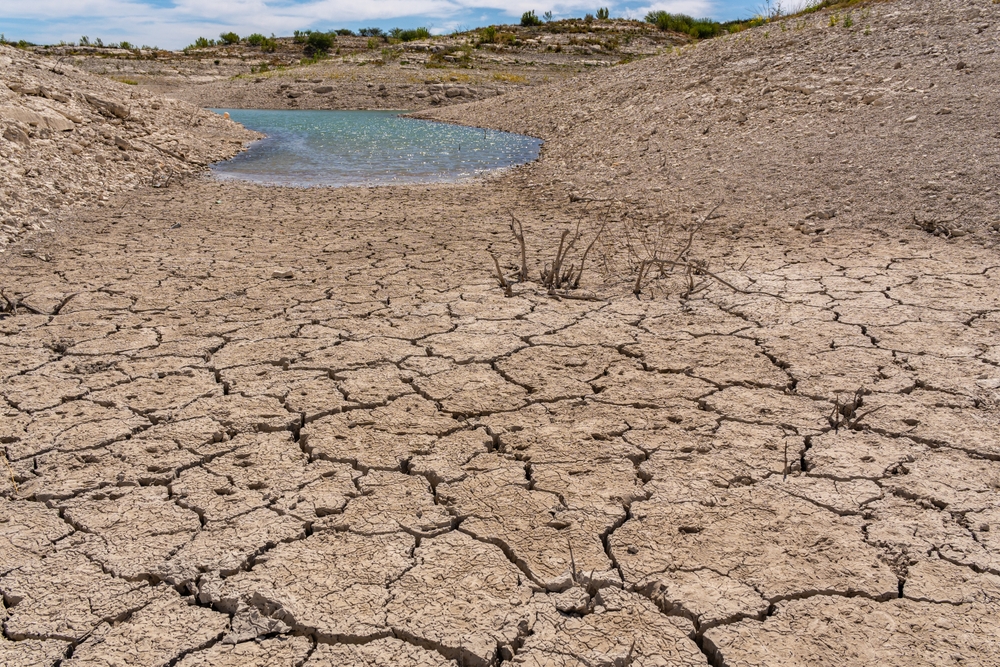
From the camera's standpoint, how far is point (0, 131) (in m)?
7.35

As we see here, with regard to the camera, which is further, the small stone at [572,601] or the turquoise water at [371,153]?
the turquoise water at [371,153]

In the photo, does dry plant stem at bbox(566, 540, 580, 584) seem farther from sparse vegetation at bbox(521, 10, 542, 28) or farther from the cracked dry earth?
sparse vegetation at bbox(521, 10, 542, 28)

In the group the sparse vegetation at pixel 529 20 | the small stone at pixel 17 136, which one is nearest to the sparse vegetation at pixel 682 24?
the sparse vegetation at pixel 529 20

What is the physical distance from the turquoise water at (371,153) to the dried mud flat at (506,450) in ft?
13.9

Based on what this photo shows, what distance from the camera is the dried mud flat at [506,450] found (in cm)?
201

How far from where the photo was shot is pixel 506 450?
287 centimetres

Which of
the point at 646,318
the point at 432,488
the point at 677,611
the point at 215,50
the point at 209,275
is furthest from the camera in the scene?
the point at 215,50

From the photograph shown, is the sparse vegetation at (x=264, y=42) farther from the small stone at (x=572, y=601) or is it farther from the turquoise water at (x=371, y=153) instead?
the small stone at (x=572, y=601)

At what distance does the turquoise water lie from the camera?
9.97 metres

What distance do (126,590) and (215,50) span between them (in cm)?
4342

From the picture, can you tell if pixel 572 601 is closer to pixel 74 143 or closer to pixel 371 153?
pixel 74 143

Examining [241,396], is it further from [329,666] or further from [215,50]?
[215,50]

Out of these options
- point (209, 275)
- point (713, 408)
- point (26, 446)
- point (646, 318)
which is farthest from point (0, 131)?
point (713, 408)

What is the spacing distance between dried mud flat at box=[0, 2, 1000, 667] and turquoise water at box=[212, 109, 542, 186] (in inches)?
167
